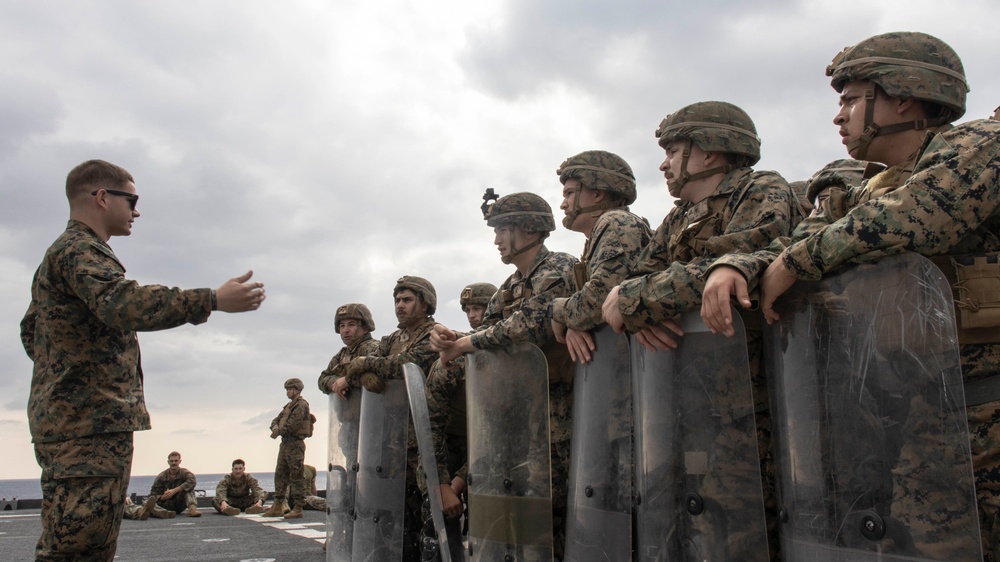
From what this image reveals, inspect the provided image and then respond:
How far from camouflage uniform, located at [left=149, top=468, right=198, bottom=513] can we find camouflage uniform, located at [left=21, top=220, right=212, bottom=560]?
13.0m

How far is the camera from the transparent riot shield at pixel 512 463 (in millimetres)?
3844

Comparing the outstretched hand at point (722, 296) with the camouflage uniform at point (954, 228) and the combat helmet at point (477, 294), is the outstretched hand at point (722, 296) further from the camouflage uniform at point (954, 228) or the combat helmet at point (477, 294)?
the combat helmet at point (477, 294)

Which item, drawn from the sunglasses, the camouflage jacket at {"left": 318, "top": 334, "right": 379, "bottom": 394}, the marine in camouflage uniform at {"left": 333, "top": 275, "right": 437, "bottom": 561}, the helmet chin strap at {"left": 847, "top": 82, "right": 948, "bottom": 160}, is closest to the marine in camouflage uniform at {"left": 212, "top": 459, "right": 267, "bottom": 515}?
the camouflage jacket at {"left": 318, "top": 334, "right": 379, "bottom": 394}

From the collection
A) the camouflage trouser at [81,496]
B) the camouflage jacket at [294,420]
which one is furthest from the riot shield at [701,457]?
the camouflage jacket at [294,420]

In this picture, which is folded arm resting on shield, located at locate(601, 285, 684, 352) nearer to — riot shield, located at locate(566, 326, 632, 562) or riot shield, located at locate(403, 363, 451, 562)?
riot shield, located at locate(566, 326, 632, 562)

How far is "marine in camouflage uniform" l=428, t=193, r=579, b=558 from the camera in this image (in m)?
4.10

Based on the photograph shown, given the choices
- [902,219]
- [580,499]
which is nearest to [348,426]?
[580,499]

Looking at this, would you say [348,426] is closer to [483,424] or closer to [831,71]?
[483,424]

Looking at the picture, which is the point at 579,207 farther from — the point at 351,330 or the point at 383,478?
the point at 351,330

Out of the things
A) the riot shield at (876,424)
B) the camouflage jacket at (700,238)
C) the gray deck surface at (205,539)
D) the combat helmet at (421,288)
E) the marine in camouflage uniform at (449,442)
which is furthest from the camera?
the gray deck surface at (205,539)

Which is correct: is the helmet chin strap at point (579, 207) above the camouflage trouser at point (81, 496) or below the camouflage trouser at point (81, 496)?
above

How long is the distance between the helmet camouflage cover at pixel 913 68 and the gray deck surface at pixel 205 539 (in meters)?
6.66

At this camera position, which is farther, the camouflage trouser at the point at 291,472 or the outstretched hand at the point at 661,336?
the camouflage trouser at the point at 291,472

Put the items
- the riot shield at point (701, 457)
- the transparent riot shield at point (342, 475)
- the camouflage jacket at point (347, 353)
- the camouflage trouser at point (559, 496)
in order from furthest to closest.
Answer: the camouflage jacket at point (347, 353)
the transparent riot shield at point (342, 475)
the camouflage trouser at point (559, 496)
the riot shield at point (701, 457)
